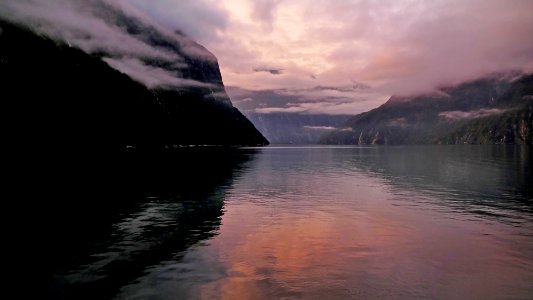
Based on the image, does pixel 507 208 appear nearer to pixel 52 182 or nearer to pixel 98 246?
pixel 98 246

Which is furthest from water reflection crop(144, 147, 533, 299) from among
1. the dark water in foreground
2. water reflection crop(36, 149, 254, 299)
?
water reflection crop(36, 149, 254, 299)

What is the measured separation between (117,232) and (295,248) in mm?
16891

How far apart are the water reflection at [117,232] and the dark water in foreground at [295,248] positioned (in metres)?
0.13

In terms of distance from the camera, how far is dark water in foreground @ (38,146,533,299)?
22.7 metres

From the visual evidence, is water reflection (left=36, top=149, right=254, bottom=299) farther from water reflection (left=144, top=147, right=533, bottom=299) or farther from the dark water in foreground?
water reflection (left=144, top=147, right=533, bottom=299)

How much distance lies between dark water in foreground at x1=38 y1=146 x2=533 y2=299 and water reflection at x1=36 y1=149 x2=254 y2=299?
130mm

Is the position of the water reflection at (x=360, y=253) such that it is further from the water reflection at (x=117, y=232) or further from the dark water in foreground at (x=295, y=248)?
the water reflection at (x=117, y=232)

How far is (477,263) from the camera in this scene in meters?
27.1

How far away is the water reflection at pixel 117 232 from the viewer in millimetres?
24453

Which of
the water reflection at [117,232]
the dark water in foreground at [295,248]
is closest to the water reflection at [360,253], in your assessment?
the dark water in foreground at [295,248]

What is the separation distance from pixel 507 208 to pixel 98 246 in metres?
45.1

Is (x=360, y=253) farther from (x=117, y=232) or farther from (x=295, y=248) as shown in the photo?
(x=117, y=232)

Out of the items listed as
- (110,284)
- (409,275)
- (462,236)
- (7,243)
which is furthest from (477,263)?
(7,243)

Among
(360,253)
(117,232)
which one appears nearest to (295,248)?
(360,253)
